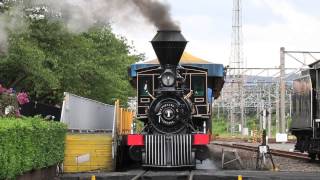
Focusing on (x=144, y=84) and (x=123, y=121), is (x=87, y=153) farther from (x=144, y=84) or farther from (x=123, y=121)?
(x=123, y=121)

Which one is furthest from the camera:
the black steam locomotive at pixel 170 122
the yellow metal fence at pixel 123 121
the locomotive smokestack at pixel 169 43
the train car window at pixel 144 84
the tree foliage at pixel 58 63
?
the tree foliage at pixel 58 63

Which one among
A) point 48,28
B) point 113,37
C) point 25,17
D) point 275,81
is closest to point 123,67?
point 113,37

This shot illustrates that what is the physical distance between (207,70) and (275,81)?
43.5 m

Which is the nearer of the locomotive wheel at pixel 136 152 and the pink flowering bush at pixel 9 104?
the pink flowering bush at pixel 9 104

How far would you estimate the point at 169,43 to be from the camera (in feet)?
52.3

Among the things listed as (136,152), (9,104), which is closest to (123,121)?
(136,152)

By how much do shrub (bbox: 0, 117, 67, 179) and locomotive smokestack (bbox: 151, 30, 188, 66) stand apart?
327 cm

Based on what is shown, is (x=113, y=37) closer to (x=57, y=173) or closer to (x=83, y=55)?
(x=83, y=55)

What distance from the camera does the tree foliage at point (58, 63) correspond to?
25.9 meters

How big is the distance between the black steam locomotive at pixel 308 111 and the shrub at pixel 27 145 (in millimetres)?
9761

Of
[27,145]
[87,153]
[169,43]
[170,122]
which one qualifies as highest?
[169,43]

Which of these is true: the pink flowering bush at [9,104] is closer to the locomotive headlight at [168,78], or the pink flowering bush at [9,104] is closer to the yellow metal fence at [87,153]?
the yellow metal fence at [87,153]

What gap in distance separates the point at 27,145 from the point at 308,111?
12704 mm

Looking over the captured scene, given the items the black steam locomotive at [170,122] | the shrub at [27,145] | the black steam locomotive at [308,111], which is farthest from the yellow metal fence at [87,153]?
Answer: the black steam locomotive at [308,111]
